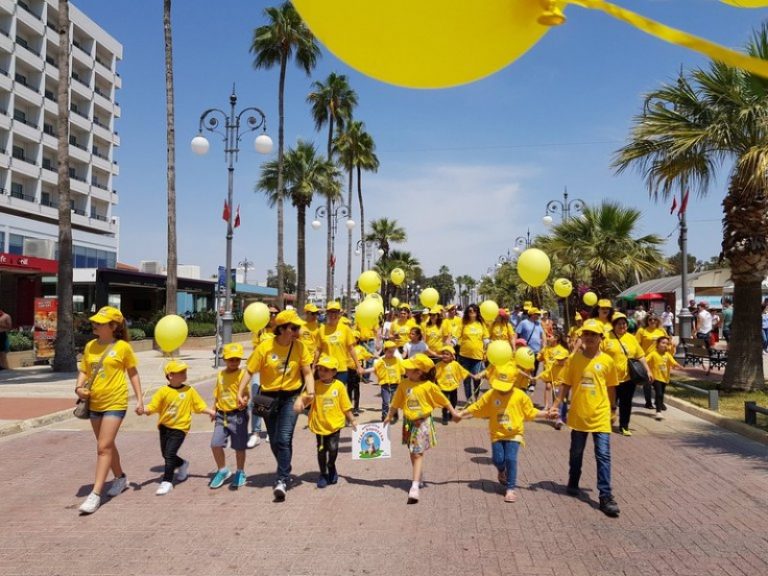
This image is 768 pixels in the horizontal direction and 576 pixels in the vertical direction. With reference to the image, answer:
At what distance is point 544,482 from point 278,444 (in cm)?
271

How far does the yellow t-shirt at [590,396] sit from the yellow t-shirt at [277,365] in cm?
255

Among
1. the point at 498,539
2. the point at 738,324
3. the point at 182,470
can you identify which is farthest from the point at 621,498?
the point at 738,324

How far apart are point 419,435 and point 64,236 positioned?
506 inches

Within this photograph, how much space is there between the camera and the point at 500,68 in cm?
159

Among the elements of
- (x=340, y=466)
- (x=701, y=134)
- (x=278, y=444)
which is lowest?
(x=340, y=466)

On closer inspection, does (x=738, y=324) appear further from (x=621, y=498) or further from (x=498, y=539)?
(x=498, y=539)

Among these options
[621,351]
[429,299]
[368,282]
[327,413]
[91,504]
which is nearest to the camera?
[91,504]

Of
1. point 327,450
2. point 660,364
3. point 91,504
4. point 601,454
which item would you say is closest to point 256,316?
point 327,450

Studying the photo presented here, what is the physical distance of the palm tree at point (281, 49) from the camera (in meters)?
26.0

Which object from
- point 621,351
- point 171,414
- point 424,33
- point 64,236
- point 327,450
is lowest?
point 327,450

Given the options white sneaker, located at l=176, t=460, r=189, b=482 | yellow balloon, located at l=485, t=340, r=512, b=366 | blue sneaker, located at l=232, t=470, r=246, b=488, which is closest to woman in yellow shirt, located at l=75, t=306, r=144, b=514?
white sneaker, located at l=176, t=460, r=189, b=482

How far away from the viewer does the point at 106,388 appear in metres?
5.05

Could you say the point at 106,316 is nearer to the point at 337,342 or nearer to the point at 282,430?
the point at 282,430

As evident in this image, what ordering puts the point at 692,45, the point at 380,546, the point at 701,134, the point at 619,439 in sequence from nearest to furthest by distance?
1. the point at 692,45
2. the point at 380,546
3. the point at 619,439
4. the point at 701,134
